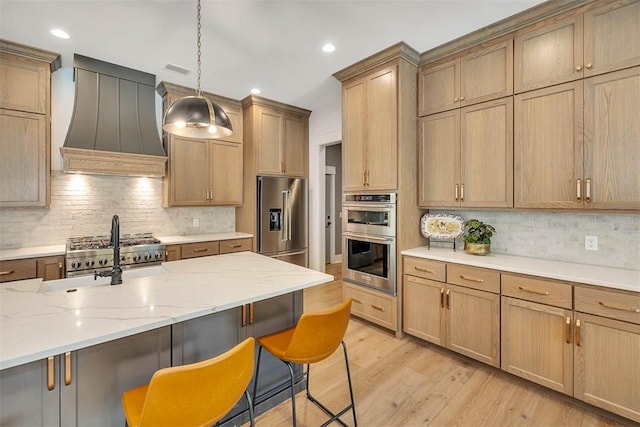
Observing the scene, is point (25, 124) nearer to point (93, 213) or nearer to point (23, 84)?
point (23, 84)

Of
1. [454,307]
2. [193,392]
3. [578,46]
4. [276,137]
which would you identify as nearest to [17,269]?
[193,392]

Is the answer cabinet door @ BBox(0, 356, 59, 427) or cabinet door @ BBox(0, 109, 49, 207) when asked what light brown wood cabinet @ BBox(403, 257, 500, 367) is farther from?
cabinet door @ BBox(0, 109, 49, 207)

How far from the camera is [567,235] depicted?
2385 mm

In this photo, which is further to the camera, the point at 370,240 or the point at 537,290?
the point at 370,240

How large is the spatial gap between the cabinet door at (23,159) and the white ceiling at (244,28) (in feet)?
2.45

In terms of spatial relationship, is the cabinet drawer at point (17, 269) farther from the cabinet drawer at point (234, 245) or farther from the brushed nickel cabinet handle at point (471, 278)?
the brushed nickel cabinet handle at point (471, 278)

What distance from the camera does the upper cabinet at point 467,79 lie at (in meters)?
2.44

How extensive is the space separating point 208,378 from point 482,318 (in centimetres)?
218

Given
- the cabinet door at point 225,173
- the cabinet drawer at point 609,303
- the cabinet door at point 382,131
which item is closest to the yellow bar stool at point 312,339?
the cabinet drawer at point 609,303

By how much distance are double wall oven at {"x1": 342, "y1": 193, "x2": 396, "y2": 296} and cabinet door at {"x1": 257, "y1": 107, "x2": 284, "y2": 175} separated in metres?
1.54

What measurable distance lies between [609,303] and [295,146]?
13.1 ft

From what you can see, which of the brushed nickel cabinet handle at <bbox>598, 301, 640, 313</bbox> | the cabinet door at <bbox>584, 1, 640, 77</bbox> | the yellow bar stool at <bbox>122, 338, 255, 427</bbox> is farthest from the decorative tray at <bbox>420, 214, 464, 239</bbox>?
the yellow bar stool at <bbox>122, 338, 255, 427</bbox>

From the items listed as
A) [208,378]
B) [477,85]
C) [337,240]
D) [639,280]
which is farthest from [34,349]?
[337,240]

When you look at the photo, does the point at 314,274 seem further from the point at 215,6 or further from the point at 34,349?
the point at 215,6
